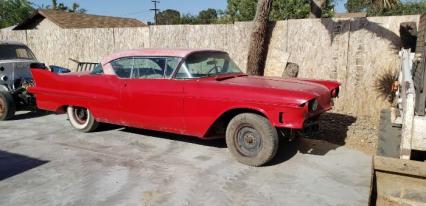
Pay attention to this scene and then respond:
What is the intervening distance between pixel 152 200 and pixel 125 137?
2.81 m

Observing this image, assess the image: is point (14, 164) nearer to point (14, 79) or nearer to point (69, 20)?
point (14, 79)

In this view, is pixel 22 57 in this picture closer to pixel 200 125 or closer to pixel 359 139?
pixel 200 125

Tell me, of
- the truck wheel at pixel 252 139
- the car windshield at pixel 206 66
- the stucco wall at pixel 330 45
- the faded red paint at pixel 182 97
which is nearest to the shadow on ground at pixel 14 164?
the faded red paint at pixel 182 97

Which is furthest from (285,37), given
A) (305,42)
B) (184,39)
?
(184,39)

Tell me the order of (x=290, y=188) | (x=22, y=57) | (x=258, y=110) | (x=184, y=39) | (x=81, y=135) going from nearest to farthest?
(x=290, y=188)
(x=258, y=110)
(x=81, y=135)
(x=22, y=57)
(x=184, y=39)

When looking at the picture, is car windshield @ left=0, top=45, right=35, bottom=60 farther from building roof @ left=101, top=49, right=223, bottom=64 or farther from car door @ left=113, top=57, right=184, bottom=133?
car door @ left=113, top=57, right=184, bottom=133

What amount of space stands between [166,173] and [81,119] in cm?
297

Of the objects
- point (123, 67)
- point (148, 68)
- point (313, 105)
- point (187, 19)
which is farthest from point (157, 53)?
point (187, 19)

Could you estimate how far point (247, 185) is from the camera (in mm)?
4762

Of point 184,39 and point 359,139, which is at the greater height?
point 184,39

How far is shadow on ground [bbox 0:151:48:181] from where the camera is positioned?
17.4 ft

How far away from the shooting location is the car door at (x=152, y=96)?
19.4 feet

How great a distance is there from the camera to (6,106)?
8.59 m

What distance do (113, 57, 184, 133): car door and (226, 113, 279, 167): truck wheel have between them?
874 millimetres
